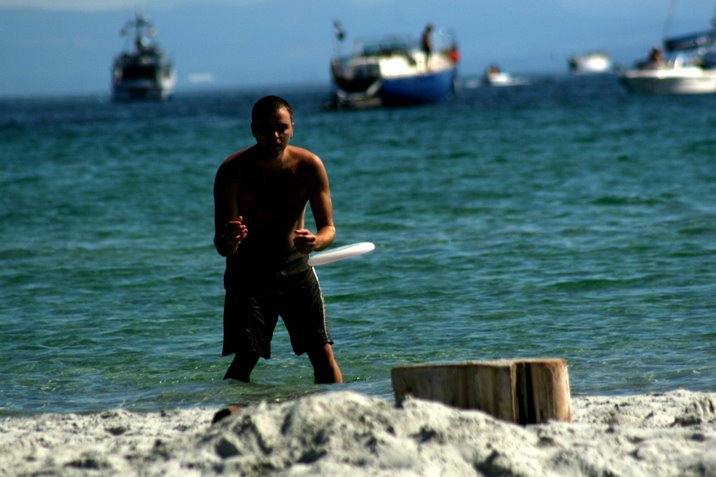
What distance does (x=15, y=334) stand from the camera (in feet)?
28.0

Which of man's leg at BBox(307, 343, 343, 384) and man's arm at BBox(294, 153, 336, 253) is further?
man's leg at BBox(307, 343, 343, 384)

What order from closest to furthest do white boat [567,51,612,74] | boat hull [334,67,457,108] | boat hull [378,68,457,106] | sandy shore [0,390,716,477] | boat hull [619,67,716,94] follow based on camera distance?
sandy shore [0,390,716,477]
boat hull [619,67,716,94]
boat hull [378,68,457,106]
boat hull [334,67,457,108]
white boat [567,51,612,74]

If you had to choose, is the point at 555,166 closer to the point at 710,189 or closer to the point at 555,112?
the point at 710,189

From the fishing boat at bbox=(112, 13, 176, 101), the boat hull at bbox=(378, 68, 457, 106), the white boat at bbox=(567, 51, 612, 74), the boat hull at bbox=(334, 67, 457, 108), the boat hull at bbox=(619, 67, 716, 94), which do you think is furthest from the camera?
the white boat at bbox=(567, 51, 612, 74)

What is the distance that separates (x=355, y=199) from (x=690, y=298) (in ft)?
31.4

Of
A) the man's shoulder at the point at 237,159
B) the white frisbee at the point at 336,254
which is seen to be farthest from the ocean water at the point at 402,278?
the man's shoulder at the point at 237,159

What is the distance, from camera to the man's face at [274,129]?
5207 millimetres

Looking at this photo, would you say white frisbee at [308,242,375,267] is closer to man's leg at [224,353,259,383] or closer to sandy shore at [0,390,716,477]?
man's leg at [224,353,259,383]

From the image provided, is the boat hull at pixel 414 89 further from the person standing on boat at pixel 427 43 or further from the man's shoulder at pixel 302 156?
the man's shoulder at pixel 302 156

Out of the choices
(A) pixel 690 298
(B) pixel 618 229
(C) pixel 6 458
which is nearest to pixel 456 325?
(A) pixel 690 298

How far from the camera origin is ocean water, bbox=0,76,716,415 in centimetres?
696

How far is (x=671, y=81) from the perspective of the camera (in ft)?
163

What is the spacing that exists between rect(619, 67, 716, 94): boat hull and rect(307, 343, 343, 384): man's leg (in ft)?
150

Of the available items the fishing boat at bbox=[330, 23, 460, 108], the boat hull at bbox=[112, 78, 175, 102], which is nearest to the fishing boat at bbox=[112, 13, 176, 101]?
the boat hull at bbox=[112, 78, 175, 102]
